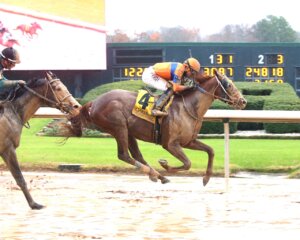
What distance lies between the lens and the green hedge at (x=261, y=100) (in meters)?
21.3

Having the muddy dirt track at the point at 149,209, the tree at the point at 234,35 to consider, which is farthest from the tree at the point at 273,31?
the muddy dirt track at the point at 149,209

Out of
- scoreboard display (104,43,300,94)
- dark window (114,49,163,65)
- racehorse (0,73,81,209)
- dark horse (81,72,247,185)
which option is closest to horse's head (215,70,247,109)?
dark horse (81,72,247,185)

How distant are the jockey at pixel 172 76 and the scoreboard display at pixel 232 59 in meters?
11.9

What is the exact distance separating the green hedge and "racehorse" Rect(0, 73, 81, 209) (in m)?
11.0

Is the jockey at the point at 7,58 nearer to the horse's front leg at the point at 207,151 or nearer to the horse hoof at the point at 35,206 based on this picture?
the horse hoof at the point at 35,206

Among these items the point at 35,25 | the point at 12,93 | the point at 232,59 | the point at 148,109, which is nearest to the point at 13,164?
the point at 12,93

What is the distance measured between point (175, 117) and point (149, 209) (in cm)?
181

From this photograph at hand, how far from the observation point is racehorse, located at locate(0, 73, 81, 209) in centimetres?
1002

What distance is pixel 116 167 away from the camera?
620 inches

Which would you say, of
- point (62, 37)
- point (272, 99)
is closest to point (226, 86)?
point (272, 99)

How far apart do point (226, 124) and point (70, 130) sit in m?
2.03

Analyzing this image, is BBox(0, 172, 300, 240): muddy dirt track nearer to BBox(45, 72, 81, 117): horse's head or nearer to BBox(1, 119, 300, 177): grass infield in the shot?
BBox(1, 119, 300, 177): grass infield

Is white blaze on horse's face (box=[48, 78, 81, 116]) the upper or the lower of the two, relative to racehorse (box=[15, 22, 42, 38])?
lower

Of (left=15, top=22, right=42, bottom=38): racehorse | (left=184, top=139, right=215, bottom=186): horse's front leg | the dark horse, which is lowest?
(left=184, top=139, right=215, bottom=186): horse's front leg
